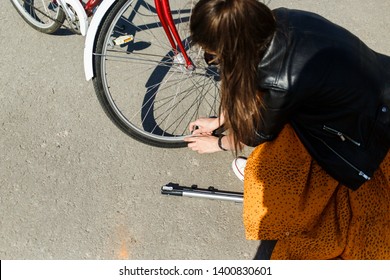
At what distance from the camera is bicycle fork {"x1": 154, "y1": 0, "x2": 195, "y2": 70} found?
1894 mm

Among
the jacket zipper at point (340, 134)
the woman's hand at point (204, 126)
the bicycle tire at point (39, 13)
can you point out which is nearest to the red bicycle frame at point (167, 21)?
the woman's hand at point (204, 126)

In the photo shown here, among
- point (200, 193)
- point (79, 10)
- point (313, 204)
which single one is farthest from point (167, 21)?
point (313, 204)

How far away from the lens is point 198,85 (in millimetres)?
2461

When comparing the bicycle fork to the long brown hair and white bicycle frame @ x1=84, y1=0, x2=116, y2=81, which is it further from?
the long brown hair

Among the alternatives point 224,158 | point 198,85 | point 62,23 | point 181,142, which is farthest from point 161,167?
point 62,23

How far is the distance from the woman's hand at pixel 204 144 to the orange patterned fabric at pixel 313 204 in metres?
0.32

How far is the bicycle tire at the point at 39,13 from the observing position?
2.56 metres

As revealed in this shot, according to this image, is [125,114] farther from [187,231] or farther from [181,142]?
[187,231]

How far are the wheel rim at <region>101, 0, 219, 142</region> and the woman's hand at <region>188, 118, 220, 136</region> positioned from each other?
0.08 m

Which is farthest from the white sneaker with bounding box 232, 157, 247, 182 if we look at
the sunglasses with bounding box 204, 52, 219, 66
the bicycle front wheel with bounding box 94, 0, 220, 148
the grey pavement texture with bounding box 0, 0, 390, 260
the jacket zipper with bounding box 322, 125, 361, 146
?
the sunglasses with bounding box 204, 52, 219, 66

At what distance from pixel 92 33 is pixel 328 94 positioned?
3.24 feet

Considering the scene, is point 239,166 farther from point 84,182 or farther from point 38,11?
point 38,11

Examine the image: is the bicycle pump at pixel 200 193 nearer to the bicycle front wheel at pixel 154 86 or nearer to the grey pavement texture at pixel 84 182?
the grey pavement texture at pixel 84 182
